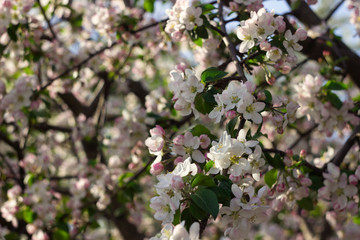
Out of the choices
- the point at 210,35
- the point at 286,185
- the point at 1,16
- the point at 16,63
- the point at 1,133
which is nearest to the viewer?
the point at 286,185

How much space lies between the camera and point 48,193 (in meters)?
2.89

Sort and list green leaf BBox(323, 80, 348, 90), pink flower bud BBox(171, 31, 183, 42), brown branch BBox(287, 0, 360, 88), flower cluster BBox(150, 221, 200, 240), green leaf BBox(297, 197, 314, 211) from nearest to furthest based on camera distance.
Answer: flower cluster BBox(150, 221, 200, 240), pink flower bud BBox(171, 31, 183, 42), green leaf BBox(297, 197, 314, 211), green leaf BBox(323, 80, 348, 90), brown branch BBox(287, 0, 360, 88)

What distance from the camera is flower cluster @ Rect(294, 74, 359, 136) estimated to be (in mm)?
2012

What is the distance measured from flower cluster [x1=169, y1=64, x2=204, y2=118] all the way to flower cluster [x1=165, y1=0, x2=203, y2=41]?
30 cm

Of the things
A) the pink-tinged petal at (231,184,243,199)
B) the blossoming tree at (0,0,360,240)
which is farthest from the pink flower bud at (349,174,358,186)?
the pink-tinged petal at (231,184,243,199)

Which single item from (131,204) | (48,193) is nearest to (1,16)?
(48,193)

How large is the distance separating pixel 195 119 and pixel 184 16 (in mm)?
484

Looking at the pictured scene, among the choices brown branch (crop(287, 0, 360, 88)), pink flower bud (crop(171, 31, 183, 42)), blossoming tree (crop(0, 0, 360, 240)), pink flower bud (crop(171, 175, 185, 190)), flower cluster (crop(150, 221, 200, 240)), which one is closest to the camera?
flower cluster (crop(150, 221, 200, 240))

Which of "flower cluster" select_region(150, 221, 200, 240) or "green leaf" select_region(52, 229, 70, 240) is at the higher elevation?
"flower cluster" select_region(150, 221, 200, 240)

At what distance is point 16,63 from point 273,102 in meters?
2.47

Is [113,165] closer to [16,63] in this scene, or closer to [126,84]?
[16,63]

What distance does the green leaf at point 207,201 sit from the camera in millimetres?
1022

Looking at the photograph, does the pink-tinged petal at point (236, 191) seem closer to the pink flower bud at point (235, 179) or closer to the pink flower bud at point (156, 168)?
the pink flower bud at point (235, 179)

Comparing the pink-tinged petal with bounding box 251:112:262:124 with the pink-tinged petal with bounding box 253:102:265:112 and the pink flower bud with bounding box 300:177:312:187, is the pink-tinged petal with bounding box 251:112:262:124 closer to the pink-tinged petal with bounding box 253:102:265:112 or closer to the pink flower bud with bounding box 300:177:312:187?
the pink-tinged petal with bounding box 253:102:265:112
